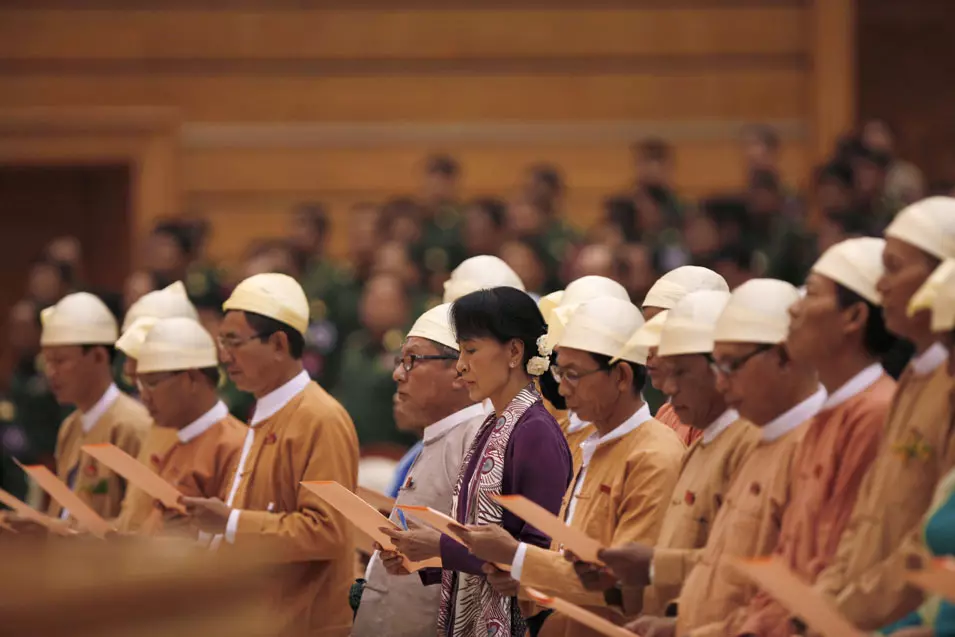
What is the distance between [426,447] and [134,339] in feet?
5.12

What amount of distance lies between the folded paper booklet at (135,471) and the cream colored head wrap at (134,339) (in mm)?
1138

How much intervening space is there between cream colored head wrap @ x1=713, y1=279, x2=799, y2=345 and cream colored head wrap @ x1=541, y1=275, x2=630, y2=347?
94cm

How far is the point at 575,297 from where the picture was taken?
4648mm

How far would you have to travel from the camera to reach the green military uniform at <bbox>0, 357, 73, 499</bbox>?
9.41m

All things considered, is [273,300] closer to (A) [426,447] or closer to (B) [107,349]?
(A) [426,447]

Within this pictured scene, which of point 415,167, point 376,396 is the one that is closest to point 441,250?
point 376,396

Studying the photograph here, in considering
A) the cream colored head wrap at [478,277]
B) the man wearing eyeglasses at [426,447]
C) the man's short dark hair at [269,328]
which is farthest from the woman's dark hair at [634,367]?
the man's short dark hair at [269,328]

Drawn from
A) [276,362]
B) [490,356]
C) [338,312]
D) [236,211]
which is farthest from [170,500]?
[236,211]

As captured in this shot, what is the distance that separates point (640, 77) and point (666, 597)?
8.01m

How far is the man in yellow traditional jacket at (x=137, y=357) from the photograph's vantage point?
220 inches

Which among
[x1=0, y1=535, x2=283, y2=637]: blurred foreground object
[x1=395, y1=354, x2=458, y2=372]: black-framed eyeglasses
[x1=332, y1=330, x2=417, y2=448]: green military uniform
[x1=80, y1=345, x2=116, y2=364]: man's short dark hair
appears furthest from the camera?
[x1=332, y1=330, x2=417, y2=448]: green military uniform

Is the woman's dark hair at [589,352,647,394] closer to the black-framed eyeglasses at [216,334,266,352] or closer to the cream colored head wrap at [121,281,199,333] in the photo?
the black-framed eyeglasses at [216,334,266,352]

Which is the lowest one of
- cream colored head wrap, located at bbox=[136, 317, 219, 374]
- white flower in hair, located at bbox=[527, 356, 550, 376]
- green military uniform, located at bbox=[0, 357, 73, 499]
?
green military uniform, located at bbox=[0, 357, 73, 499]

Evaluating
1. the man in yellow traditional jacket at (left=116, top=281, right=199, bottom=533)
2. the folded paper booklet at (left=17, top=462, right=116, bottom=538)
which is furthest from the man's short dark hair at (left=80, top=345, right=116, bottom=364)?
the folded paper booklet at (left=17, top=462, right=116, bottom=538)
